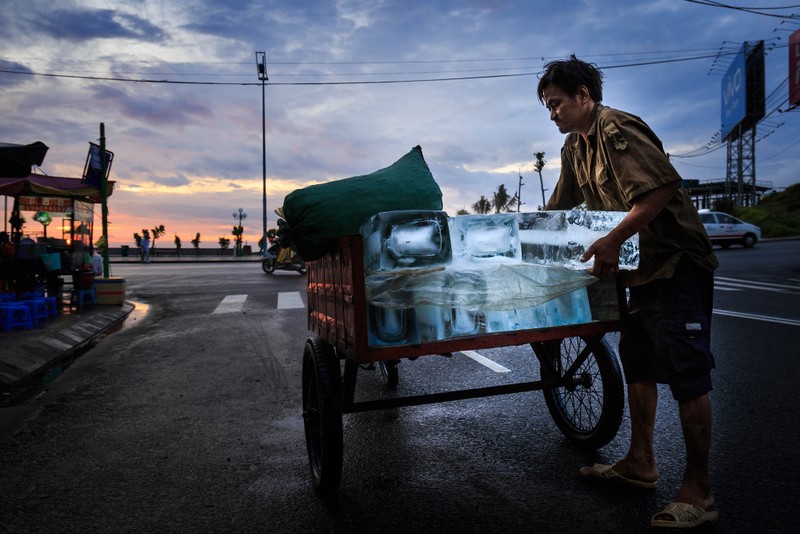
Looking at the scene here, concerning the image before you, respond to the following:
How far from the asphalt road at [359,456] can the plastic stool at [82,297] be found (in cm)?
548

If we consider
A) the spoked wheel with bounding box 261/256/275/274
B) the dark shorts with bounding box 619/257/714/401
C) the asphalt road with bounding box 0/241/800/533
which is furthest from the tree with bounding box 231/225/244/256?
the dark shorts with bounding box 619/257/714/401

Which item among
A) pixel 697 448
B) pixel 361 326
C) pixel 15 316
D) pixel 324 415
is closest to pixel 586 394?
pixel 697 448

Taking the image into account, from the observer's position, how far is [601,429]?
10.1ft

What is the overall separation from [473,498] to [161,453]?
201cm

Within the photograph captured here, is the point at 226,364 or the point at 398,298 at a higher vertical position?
the point at 398,298

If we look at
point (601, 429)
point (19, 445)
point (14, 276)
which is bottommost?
point (19, 445)

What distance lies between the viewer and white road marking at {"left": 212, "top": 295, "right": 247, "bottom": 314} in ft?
34.8

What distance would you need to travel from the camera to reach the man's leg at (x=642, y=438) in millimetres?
2715

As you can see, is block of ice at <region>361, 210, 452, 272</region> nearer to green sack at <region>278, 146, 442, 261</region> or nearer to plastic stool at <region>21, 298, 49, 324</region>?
green sack at <region>278, 146, 442, 261</region>

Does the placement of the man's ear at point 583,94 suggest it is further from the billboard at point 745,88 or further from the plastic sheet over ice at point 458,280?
the billboard at point 745,88

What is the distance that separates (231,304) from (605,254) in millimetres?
10247

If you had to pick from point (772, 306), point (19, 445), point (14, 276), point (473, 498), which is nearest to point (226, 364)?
point (19, 445)

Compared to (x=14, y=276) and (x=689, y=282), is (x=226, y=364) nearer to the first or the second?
(x=689, y=282)

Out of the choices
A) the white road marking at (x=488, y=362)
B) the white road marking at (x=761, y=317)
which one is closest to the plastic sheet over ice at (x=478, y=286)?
the white road marking at (x=488, y=362)
